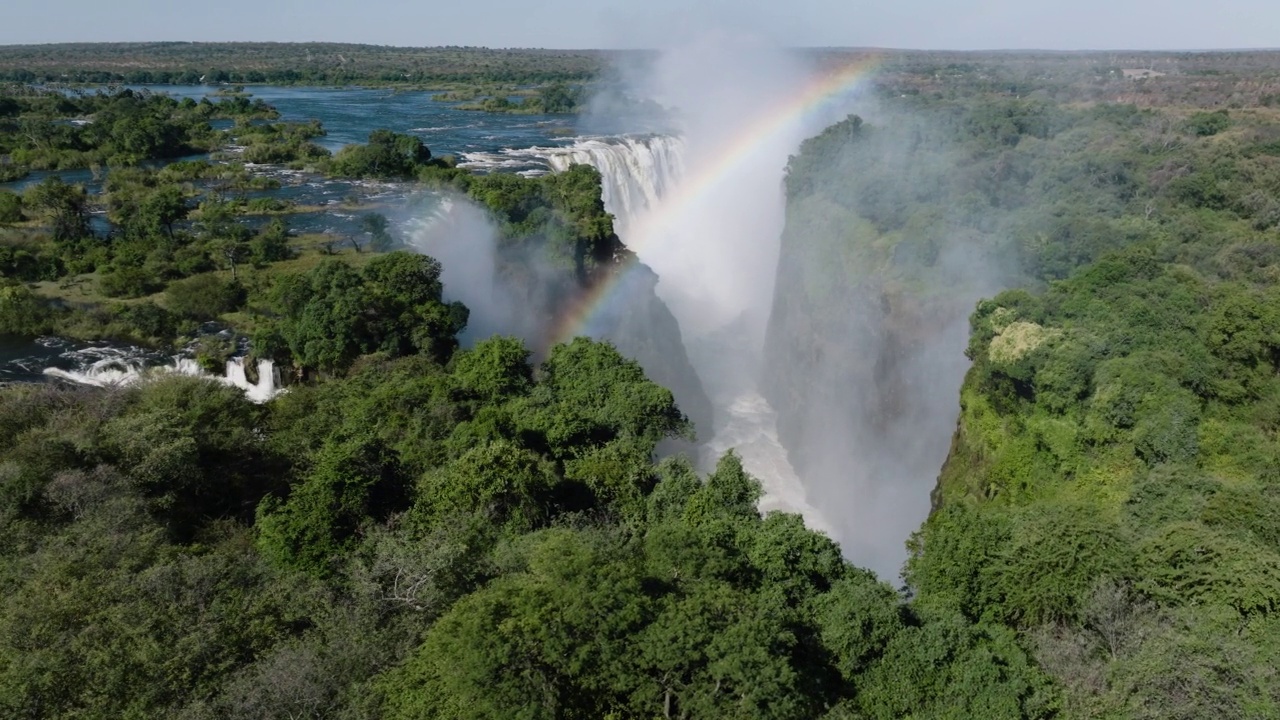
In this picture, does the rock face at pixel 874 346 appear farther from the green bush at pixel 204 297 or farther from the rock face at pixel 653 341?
the green bush at pixel 204 297

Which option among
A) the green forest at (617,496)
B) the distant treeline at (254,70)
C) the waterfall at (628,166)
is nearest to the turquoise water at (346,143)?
the green forest at (617,496)

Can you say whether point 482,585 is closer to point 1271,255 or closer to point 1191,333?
point 1191,333

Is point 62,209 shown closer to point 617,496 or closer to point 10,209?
point 10,209

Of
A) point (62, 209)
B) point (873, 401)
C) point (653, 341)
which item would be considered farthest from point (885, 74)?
point (62, 209)

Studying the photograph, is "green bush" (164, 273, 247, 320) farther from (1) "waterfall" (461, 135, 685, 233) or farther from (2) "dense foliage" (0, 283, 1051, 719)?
(1) "waterfall" (461, 135, 685, 233)

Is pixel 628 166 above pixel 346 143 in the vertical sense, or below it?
above

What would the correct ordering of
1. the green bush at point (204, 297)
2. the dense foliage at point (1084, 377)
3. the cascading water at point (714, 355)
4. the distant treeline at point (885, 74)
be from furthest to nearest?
1. the distant treeline at point (885, 74)
2. the cascading water at point (714, 355)
3. the green bush at point (204, 297)
4. the dense foliage at point (1084, 377)
